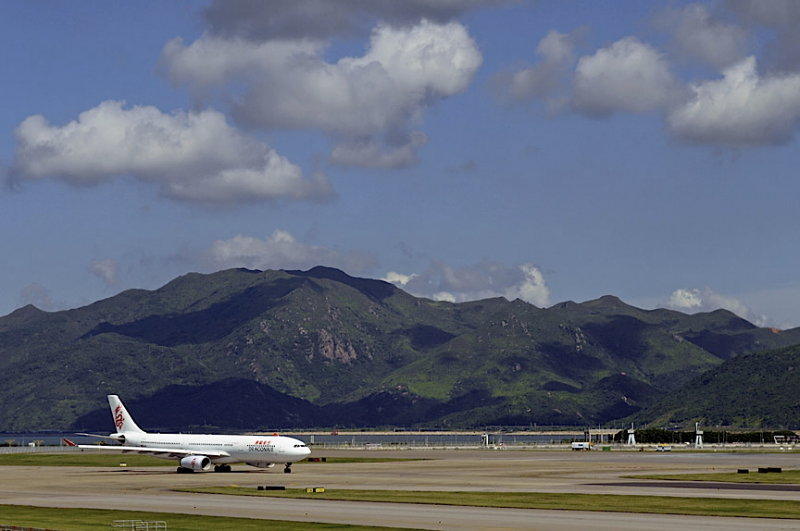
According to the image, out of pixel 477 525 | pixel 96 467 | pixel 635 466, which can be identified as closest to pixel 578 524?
pixel 477 525

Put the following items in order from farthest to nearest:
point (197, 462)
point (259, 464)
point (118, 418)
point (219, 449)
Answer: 1. point (118, 418)
2. point (219, 449)
3. point (259, 464)
4. point (197, 462)

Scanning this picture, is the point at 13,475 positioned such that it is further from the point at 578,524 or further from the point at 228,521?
the point at 578,524

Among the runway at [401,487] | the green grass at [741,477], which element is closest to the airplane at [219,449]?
the runway at [401,487]

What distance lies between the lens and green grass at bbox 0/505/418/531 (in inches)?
3000

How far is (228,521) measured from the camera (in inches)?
3174

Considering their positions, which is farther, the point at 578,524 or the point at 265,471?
the point at 265,471

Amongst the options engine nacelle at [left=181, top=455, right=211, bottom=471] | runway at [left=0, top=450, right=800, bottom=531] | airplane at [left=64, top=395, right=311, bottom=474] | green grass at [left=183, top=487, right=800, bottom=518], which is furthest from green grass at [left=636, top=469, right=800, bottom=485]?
engine nacelle at [left=181, top=455, right=211, bottom=471]

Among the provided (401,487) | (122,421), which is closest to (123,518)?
(401,487)

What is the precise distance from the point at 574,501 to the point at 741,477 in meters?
38.5

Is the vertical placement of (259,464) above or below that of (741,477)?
above

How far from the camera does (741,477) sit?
126 metres

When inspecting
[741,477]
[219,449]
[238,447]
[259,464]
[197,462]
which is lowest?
[741,477]

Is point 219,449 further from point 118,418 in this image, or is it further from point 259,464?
point 118,418

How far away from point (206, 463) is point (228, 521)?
204 feet
